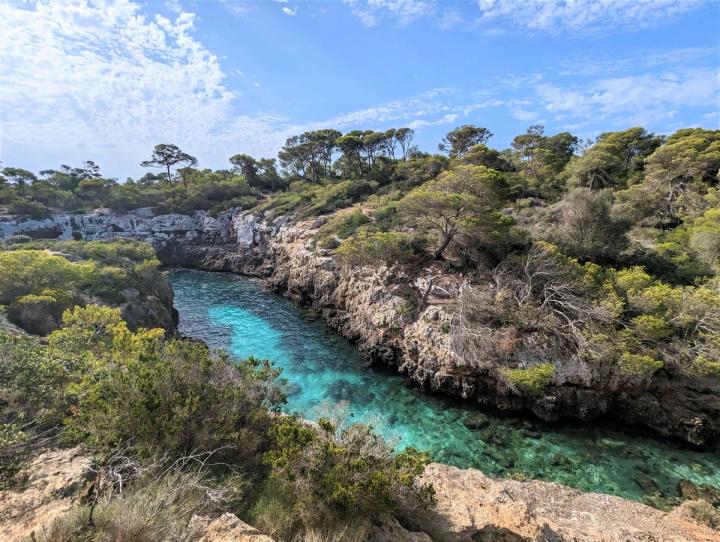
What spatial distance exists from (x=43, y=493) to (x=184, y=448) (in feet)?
5.87

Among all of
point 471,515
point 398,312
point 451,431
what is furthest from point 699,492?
Result: point 398,312

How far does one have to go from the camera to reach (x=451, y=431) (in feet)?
36.7

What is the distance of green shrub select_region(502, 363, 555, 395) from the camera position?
10.6 meters

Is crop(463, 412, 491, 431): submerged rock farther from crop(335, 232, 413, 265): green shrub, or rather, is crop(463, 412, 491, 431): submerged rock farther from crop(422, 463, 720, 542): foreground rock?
crop(335, 232, 413, 265): green shrub

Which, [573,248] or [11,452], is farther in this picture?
[573,248]

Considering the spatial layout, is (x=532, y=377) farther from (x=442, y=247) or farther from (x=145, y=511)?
(x=145, y=511)

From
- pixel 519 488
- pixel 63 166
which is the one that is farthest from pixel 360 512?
pixel 63 166

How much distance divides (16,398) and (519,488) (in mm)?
11373

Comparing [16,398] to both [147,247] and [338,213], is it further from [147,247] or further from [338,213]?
[338,213]

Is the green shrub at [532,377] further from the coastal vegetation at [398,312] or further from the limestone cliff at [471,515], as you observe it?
the limestone cliff at [471,515]

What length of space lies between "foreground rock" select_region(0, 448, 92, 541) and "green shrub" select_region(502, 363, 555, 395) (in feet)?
37.3

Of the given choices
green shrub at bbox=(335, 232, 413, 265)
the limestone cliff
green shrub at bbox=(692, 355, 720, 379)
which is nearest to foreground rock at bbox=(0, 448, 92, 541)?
the limestone cliff

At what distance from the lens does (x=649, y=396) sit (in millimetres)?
11289

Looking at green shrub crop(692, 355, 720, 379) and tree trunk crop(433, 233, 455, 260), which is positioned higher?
tree trunk crop(433, 233, 455, 260)
